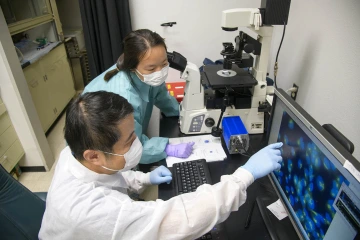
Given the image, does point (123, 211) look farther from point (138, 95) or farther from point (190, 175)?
point (138, 95)

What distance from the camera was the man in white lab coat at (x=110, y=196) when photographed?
630mm

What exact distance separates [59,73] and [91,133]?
255 cm

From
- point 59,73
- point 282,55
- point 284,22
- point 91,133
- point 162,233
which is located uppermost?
point 284,22

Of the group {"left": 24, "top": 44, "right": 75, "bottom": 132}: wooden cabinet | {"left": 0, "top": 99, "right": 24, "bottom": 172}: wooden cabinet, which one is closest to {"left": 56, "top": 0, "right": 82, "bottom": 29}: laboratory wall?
{"left": 24, "top": 44, "right": 75, "bottom": 132}: wooden cabinet

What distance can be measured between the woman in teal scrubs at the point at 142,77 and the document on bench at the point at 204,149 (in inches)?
1.1

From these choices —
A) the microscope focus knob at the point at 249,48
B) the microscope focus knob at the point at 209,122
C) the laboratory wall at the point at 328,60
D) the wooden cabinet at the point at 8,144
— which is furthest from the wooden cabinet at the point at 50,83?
the laboratory wall at the point at 328,60

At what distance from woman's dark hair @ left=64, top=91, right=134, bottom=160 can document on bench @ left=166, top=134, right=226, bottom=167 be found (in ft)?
1.50

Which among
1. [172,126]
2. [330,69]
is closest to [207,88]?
[172,126]

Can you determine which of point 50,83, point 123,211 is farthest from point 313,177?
point 50,83

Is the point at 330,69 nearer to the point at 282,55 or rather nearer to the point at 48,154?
the point at 282,55

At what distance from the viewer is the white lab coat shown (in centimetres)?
63

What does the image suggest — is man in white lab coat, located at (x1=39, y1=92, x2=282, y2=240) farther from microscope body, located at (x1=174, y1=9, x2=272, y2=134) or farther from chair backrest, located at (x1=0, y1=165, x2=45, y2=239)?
microscope body, located at (x1=174, y1=9, x2=272, y2=134)

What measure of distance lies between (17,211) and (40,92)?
199 cm

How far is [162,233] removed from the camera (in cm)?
65
